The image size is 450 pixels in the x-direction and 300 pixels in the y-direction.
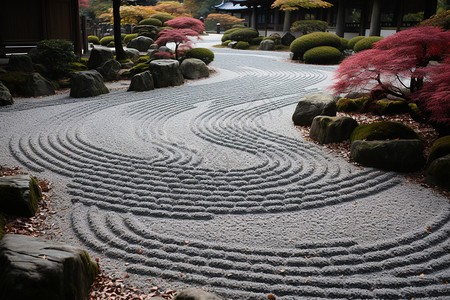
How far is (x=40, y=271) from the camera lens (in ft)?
8.39

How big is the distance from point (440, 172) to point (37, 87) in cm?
1026

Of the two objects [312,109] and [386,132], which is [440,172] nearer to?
[386,132]

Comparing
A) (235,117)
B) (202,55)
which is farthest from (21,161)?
(202,55)

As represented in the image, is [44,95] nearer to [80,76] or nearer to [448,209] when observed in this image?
[80,76]

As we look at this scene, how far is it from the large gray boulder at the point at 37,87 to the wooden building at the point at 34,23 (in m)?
4.53

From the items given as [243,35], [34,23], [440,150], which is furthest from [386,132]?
[243,35]

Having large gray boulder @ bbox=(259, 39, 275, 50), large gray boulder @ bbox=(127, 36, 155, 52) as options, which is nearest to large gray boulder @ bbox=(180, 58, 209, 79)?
large gray boulder @ bbox=(127, 36, 155, 52)

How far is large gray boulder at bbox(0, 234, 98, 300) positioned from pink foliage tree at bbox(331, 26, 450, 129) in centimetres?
520

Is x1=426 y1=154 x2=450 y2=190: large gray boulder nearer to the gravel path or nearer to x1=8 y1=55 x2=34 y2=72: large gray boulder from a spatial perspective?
the gravel path

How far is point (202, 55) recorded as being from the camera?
16812 millimetres

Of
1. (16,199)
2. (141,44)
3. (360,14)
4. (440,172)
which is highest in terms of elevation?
(360,14)

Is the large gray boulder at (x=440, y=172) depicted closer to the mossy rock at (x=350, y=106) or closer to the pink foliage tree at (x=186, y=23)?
the mossy rock at (x=350, y=106)

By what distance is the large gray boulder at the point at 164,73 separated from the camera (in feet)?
41.1

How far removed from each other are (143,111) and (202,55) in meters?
8.35
